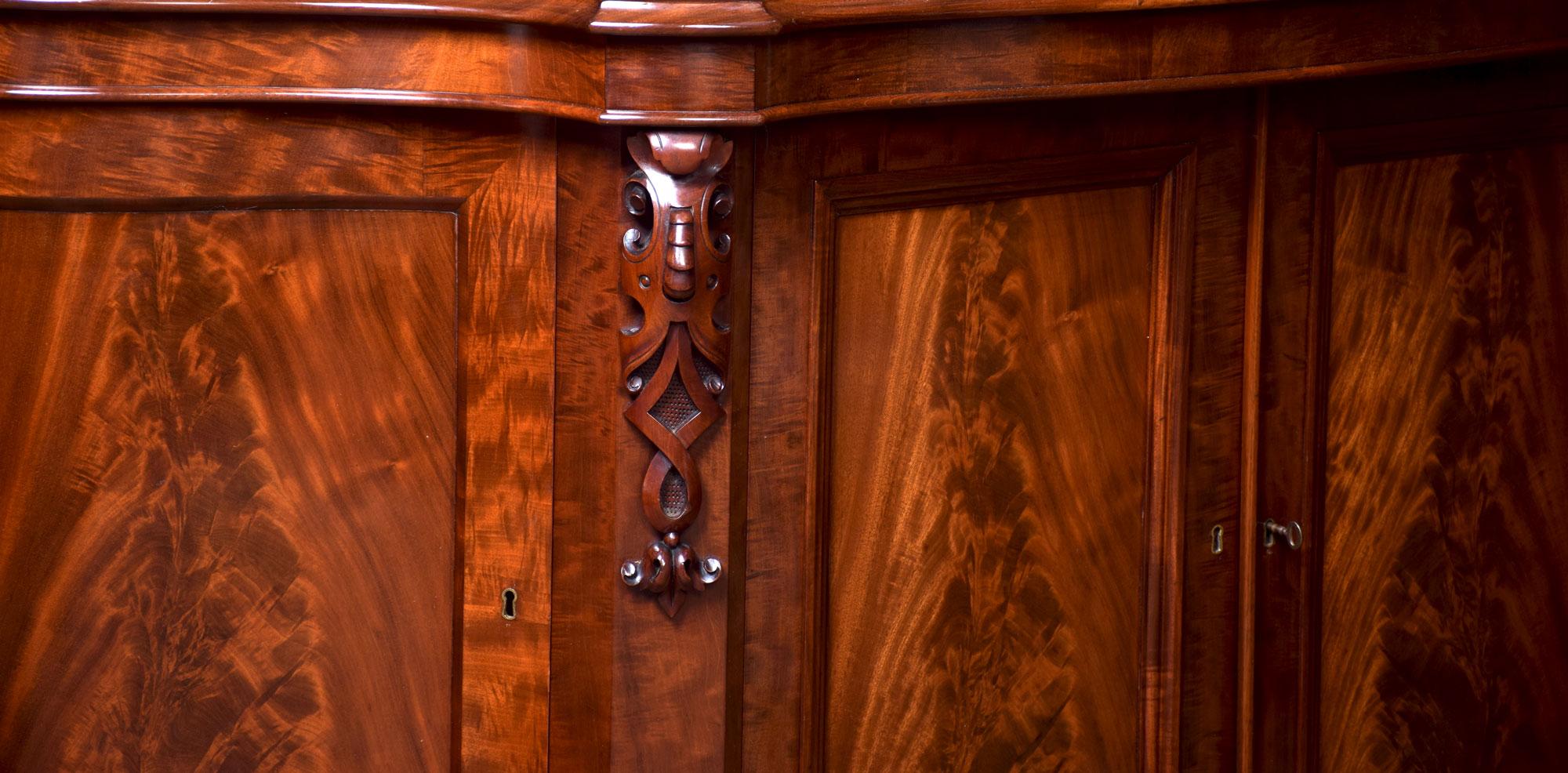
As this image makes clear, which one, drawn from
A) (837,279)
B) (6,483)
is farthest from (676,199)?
(6,483)

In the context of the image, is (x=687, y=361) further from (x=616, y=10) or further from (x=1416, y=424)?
(x=1416, y=424)

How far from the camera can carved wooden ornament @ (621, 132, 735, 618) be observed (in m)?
1.36

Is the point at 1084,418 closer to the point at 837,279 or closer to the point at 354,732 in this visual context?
the point at 837,279

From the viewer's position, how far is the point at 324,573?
4.61ft

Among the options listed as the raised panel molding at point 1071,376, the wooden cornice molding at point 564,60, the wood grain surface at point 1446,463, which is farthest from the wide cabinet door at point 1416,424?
the wooden cornice molding at point 564,60

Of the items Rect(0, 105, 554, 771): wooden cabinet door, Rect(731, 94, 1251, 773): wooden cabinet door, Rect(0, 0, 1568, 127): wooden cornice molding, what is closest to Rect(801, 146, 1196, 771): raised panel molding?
Rect(731, 94, 1251, 773): wooden cabinet door

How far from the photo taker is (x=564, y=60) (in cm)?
133

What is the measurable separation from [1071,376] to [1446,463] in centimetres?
48

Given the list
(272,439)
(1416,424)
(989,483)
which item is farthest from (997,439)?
(272,439)

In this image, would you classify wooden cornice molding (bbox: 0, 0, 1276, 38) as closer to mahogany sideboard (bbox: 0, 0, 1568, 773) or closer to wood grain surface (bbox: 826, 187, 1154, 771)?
mahogany sideboard (bbox: 0, 0, 1568, 773)

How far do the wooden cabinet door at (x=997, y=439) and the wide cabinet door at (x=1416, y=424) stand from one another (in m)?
0.07

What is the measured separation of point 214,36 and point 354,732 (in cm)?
54

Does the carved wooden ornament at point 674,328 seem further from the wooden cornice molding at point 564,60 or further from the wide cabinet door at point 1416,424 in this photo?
the wide cabinet door at point 1416,424

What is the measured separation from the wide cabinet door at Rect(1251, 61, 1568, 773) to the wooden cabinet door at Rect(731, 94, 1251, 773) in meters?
0.07
